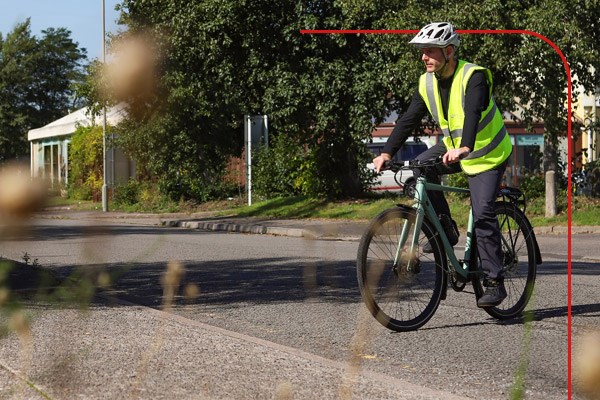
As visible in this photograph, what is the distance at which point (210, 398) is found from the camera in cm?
350

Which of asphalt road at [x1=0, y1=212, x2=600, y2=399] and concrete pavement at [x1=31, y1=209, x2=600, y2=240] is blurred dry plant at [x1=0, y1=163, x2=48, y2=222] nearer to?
asphalt road at [x1=0, y1=212, x2=600, y2=399]

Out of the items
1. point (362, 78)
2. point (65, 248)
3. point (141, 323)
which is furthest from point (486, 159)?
point (362, 78)

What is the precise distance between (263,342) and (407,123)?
5.78 ft

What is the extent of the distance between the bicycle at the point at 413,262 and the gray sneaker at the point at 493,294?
0.09 m

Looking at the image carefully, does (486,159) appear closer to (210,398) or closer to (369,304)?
(369,304)

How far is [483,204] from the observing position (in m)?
5.90

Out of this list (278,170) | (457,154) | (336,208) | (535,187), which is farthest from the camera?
(278,170)

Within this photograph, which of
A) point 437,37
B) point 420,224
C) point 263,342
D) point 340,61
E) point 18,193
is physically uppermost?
point 340,61

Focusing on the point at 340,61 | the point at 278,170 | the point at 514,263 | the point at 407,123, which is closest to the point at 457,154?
the point at 407,123

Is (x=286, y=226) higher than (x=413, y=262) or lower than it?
lower

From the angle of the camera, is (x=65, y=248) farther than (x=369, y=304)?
Yes

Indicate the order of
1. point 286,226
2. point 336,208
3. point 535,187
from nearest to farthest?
point 286,226
point 535,187
point 336,208

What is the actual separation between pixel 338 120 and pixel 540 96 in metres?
5.65

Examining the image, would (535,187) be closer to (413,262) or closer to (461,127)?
(461,127)
